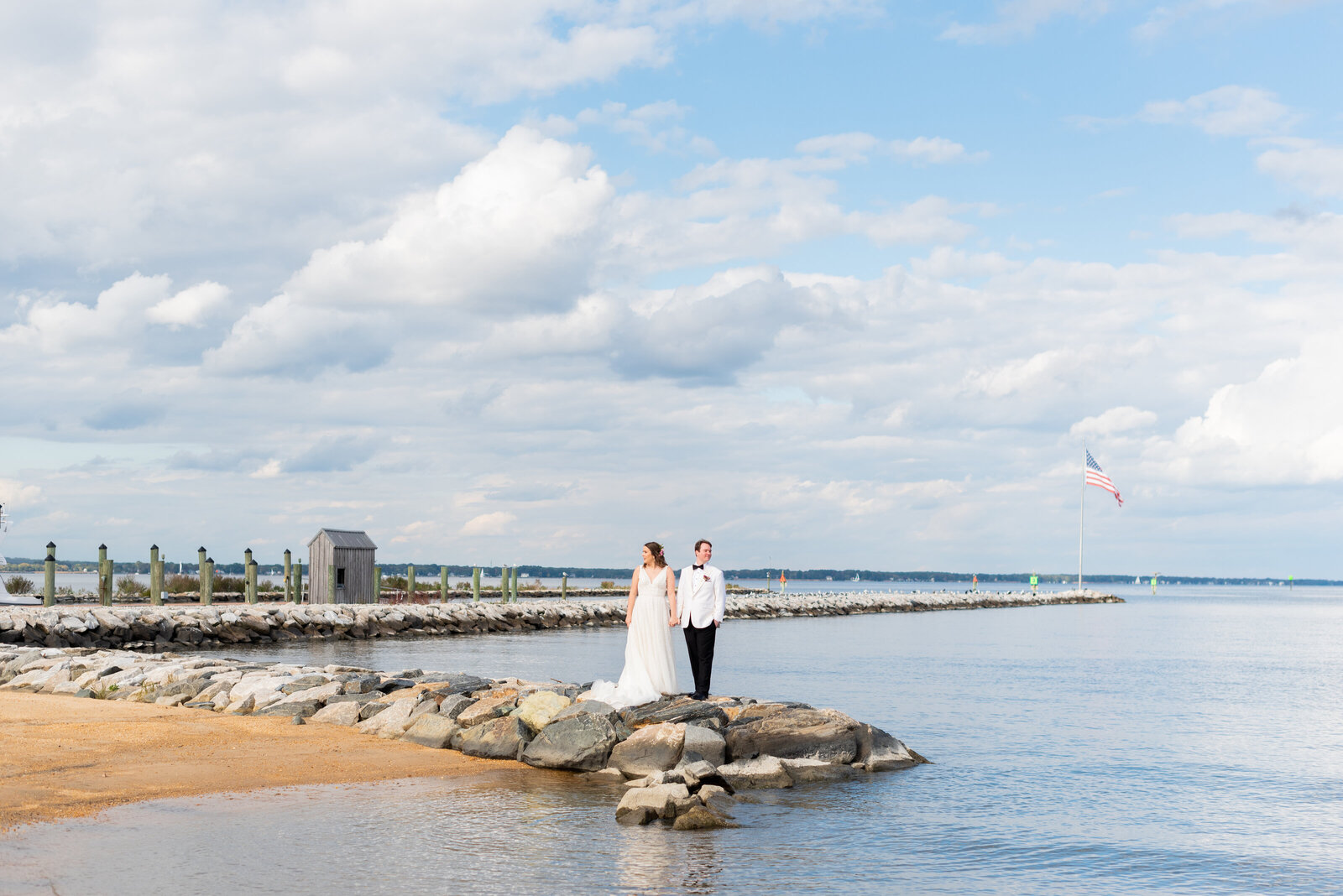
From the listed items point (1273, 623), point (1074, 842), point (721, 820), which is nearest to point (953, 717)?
point (1074, 842)

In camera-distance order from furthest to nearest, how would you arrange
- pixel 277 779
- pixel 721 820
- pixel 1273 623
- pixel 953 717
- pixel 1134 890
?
pixel 1273 623 < pixel 953 717 < pixel 277 779 < pixel 721 820 < pixel 1134 890

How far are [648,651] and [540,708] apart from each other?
143 cm

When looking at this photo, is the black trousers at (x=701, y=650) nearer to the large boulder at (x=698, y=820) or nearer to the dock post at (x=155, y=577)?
the large boulder at (x=698, y=820)

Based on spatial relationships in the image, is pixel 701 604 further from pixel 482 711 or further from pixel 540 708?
pixel 482 711

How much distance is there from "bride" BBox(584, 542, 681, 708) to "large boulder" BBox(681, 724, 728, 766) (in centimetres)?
132

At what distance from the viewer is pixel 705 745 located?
1212 centimetres

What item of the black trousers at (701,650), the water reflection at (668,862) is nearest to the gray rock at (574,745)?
the black trousers at (701,650)

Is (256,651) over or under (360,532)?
under

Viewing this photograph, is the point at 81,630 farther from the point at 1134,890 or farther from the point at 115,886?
the point at 1134,890

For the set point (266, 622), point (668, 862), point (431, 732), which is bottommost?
point (266, 622)

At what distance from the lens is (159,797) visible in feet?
32.6

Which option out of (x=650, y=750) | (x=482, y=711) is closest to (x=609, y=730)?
(x=650, y=750)

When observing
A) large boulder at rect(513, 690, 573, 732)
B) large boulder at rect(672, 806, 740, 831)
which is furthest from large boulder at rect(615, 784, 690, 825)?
large boulder at rect(513, 690, 573, 732)

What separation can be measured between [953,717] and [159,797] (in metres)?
12.4
